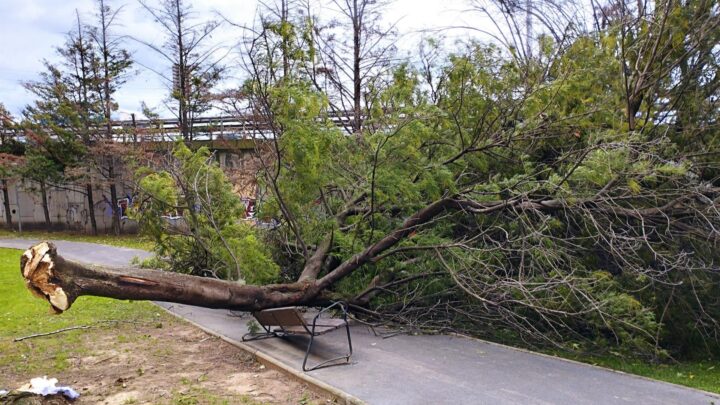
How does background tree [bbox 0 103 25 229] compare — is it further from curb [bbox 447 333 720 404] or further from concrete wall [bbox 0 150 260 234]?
curb [bbox 447 333 720 404]

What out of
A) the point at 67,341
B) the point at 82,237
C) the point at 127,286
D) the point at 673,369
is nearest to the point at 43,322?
the point at 67,341

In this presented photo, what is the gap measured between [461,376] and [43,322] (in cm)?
649

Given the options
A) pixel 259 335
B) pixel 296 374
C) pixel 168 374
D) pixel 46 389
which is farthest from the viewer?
pixel 259 335

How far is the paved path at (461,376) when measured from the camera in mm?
5035

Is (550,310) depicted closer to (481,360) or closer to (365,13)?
(481,360)

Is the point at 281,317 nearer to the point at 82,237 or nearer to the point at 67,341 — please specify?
the point at 67,341

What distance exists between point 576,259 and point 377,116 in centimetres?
343

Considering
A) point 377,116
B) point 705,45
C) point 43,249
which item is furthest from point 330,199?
point 705,45

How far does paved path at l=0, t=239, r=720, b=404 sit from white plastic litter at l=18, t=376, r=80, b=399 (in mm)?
2138

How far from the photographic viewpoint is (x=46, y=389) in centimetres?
492

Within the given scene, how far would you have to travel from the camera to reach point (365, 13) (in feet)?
48.3

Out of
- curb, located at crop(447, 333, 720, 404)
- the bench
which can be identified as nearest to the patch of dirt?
the bench

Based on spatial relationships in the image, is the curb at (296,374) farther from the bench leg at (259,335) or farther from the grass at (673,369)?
the grass at (673,369)

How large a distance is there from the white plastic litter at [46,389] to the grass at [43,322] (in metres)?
0.86
